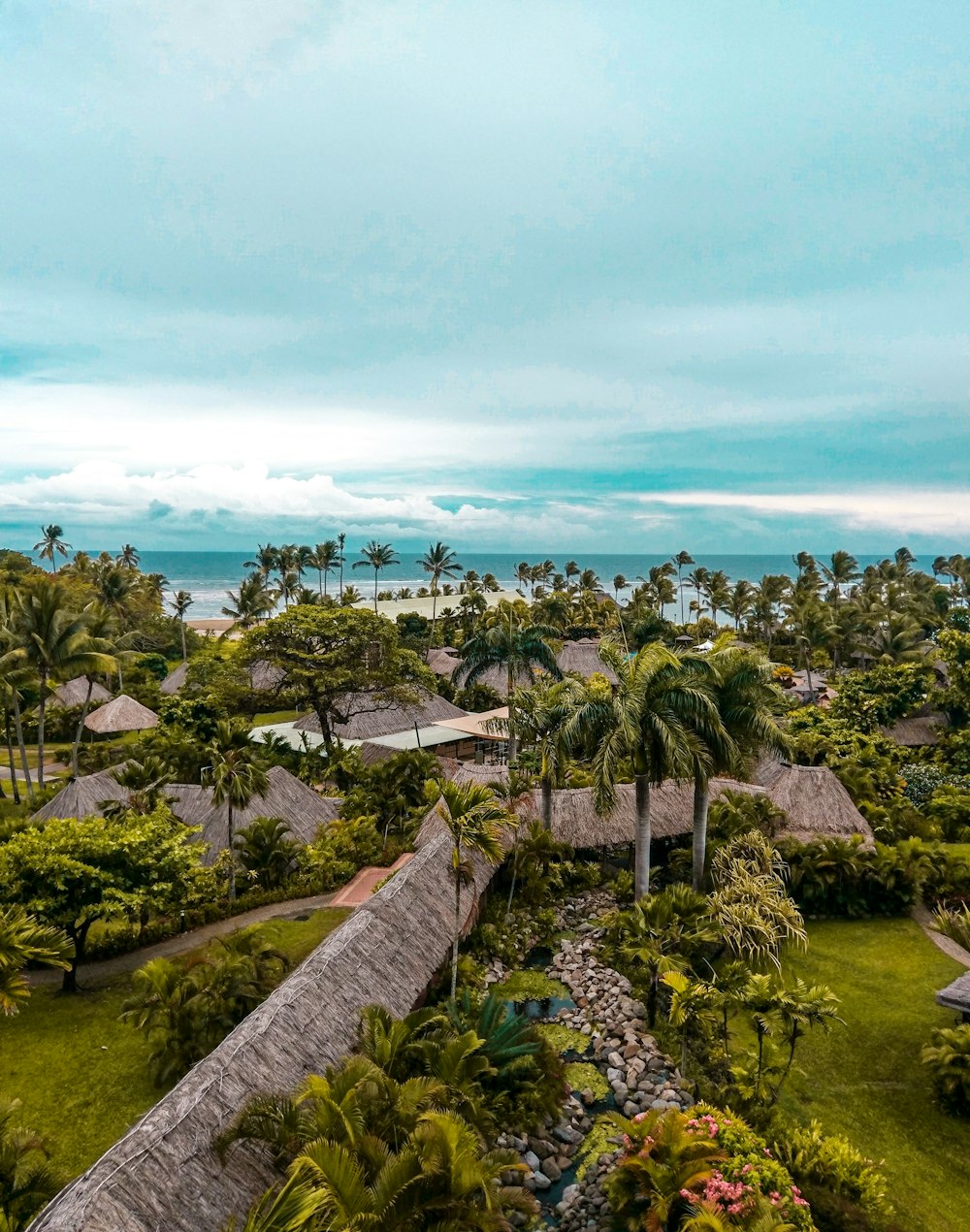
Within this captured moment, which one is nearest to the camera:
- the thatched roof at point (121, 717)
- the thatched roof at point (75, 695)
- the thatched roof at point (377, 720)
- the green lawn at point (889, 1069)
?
the green lawn at point (889, 1069)

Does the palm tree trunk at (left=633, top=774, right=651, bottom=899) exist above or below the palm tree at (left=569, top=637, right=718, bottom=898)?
below

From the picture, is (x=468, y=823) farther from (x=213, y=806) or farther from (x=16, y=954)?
(x=213, y=806)

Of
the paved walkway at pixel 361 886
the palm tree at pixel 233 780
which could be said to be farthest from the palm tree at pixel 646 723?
the palm tree at pixel 233 780

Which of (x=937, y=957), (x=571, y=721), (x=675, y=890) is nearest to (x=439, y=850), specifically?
(x=571, y=721)

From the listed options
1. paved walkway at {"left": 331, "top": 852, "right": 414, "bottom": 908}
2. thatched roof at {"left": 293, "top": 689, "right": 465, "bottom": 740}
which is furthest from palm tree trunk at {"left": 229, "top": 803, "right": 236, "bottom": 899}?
thatched roof at {"left": 293, "top": 689, "right": 465, "bottom": 740}

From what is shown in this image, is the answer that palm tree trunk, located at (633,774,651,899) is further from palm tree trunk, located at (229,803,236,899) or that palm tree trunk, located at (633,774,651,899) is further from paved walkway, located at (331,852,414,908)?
palm tree trunk, located at (229,803,236,899)

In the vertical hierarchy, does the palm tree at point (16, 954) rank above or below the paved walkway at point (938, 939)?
above

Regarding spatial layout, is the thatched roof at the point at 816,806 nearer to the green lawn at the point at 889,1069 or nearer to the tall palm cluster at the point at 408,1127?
the green lawn at the point at 889,1069
